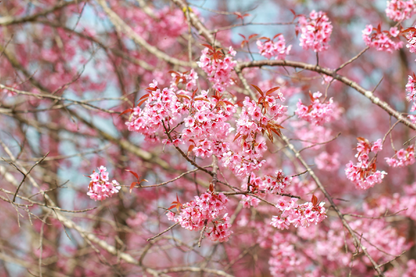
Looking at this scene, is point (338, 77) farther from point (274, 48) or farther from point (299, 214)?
point (299, 214)

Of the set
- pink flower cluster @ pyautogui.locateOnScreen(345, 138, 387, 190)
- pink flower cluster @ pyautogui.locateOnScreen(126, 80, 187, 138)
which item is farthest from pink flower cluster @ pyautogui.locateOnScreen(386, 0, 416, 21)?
pink flower cluster @ pyautogui.locateOnScreen(126, 80, 187, 138)

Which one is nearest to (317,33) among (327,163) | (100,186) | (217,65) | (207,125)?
(217,65)

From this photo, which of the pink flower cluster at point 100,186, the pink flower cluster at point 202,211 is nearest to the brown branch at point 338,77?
the pink flower cluster at point 202,211

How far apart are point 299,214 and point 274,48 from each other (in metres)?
1.44

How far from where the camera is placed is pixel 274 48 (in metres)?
2.83

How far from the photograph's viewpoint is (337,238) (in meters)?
4.56

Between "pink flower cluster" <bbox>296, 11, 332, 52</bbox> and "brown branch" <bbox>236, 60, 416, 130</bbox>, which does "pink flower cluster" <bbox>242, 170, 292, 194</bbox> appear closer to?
"brown branch" <bbox>236, 60, 416, 130</bbox>

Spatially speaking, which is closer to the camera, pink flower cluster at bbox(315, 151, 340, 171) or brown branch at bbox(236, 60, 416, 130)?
brown branch at bbox(236, 60, 416, 130)

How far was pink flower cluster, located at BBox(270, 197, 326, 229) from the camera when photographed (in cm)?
198

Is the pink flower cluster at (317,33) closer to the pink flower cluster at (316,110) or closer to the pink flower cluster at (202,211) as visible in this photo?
the pink flower cluster at (316,110)

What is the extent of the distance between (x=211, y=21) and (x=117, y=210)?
4969mm

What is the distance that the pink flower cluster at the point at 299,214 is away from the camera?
6.51 feet

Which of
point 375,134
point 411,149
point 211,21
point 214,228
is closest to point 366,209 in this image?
point 411,149

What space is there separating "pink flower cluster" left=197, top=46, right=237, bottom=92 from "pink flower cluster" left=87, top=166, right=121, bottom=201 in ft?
3.08
